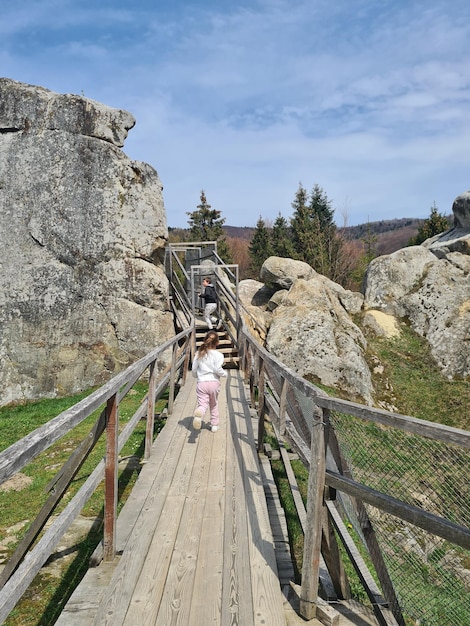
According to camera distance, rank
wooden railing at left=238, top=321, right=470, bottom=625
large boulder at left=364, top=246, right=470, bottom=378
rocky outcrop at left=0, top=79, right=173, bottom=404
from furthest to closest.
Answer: large boulder at left=364, top=246, right=470, bottom=378 < rocky outcrop at left=0, top=79, right=173, bottom=404 < wooden railing at left=238, top=321, right=470, bottom=625

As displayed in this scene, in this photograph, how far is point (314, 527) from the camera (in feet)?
8.91

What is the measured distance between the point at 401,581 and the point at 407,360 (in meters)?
13.9

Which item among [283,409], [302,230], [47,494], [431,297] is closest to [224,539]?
[283,409]

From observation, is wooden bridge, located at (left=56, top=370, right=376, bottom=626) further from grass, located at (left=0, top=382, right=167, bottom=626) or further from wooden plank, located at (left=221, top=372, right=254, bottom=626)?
grass, located at (left=0, top=382, right=167, bottom=626)

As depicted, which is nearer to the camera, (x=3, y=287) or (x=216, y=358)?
(x=216, y=358)

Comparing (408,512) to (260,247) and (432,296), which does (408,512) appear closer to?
(432,296)

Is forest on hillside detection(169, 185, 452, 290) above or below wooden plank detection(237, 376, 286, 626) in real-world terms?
above

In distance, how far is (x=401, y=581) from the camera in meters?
3.18

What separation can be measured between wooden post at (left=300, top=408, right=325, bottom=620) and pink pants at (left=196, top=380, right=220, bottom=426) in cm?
344

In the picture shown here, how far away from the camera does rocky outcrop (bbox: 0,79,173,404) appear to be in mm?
10953

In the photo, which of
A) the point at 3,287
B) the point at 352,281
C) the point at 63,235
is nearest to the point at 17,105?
the point at 63,235

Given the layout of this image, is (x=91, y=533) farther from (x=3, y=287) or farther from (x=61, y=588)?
(x=3, y=287)

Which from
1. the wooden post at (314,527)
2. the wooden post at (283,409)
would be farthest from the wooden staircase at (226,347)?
the wooden post at (314,527)

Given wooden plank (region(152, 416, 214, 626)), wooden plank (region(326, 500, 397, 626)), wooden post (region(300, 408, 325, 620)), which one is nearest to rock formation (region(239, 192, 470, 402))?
wooden plank (region(152, 416, 214, 626))
